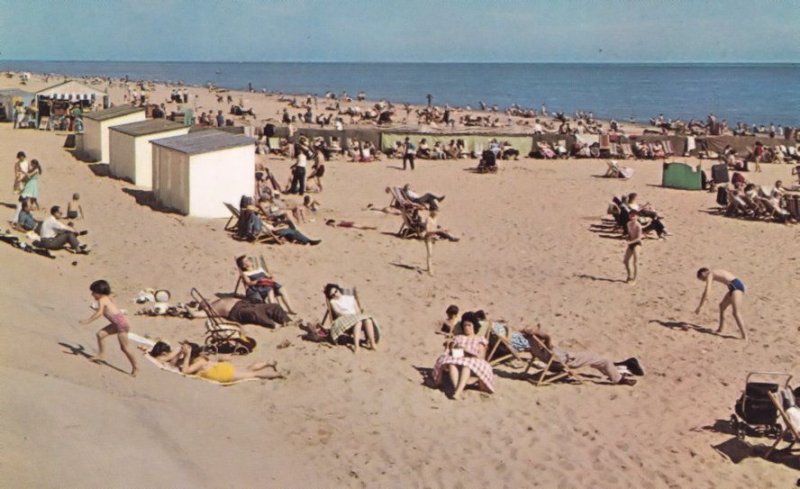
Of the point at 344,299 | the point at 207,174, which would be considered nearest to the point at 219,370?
the point at 344,299

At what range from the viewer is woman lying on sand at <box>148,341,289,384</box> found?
858 centimetres

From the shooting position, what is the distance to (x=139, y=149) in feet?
65.8

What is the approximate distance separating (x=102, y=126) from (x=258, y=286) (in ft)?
47.1

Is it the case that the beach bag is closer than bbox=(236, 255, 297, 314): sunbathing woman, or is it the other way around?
bbox=(236, 255, 297, 314): sunbathing woman

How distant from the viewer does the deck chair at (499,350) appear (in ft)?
31.3

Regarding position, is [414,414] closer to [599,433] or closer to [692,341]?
[599,433]

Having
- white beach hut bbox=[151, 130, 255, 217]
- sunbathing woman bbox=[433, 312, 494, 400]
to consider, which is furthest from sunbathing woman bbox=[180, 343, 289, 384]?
white beach hut bbox=[151, 130, 255, 217]

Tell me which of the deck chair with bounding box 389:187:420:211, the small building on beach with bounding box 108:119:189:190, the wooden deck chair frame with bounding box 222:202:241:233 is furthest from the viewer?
the small building on beach with bounding box 108:119:189:190

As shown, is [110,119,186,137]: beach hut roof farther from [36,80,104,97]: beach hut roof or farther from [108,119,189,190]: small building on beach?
[36,80,104,97]: beach hut roof

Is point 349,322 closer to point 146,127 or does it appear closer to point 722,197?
point 146,127

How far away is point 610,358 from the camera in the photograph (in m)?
10.3

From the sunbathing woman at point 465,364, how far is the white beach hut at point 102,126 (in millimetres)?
16296

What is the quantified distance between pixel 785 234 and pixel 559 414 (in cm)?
1137

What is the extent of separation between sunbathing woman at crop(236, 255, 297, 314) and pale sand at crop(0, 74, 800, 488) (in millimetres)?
459
